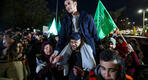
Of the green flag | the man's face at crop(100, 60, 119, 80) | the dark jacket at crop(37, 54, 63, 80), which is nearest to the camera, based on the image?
the man's face at crop(100, 60, 119, 80)

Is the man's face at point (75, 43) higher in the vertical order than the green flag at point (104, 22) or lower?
lower

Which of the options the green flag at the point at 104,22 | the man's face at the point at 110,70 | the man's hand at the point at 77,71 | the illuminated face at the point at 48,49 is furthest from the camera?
the green flag at the point at 104,22

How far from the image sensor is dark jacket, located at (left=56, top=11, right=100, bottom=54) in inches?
95.5

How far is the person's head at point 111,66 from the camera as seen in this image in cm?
171

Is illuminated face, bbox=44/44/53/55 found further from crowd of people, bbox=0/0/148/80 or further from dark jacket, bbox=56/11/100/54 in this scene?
dark jacket, bbox=56/11/100/54

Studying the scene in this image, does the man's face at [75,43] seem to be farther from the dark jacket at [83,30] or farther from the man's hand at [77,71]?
the man's hand at [77,71]

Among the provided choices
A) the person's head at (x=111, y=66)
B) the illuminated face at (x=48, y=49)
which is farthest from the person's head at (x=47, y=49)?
the person's head at (x=111, y=66)

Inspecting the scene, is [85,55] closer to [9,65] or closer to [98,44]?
[98,44]

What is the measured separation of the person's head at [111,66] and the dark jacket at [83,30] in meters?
0.66

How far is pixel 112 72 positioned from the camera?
1.71 metres

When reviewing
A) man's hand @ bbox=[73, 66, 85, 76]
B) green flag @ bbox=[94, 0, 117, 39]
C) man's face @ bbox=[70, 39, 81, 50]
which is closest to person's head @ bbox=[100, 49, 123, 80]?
man's hand @ bbox=[73, 66, 85, 76]

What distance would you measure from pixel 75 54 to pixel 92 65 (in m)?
0.37

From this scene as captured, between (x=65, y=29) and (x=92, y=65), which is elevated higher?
(x=65, y=29)

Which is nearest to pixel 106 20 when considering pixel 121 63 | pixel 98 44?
pixel 98 44
